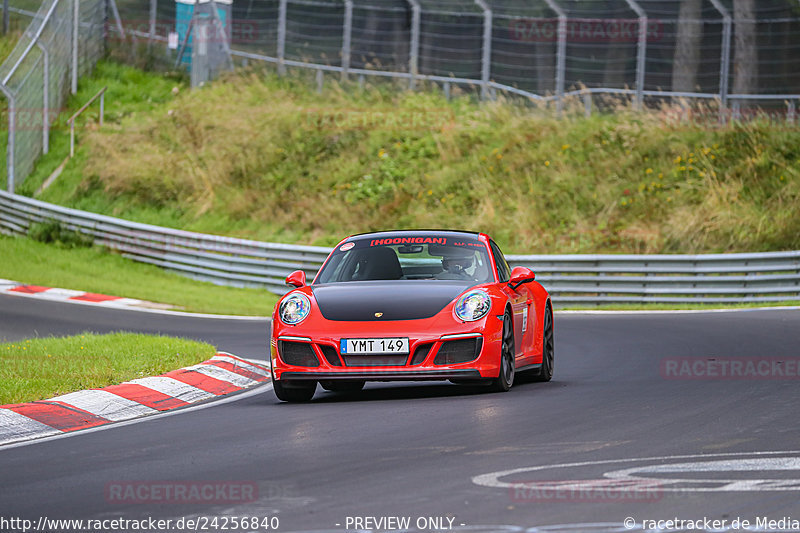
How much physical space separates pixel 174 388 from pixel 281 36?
25908 millimetres

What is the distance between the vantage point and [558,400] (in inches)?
371

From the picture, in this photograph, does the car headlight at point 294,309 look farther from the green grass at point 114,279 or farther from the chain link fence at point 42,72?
the chain link fence at point 42,72

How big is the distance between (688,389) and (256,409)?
11.1 feet

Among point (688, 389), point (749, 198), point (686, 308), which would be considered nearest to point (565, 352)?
point (688, 389)

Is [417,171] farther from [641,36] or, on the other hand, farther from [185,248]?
[641,36]

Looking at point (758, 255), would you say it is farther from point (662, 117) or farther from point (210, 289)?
point (210, 289)

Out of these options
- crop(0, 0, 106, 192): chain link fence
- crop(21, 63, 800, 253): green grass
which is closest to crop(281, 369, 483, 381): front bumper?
crop(21, 63, 800, 253): green grass

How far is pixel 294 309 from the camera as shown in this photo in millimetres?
9836

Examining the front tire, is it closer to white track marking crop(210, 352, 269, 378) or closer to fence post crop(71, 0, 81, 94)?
white track marking crop(210, 352, 269, 378)

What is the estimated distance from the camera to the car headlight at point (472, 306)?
31.6ft

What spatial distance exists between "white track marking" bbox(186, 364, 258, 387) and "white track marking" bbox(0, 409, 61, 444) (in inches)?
113

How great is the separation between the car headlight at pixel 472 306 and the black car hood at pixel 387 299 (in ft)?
0.30

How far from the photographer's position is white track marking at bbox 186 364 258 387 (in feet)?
37.5

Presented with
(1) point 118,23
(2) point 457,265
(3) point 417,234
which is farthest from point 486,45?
(2) point 457,265
